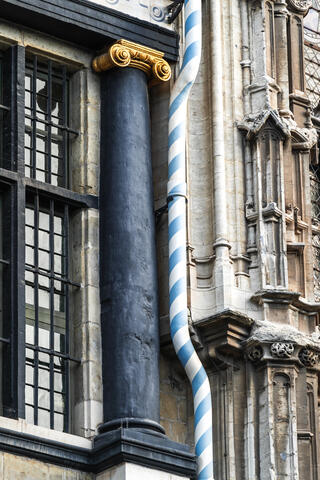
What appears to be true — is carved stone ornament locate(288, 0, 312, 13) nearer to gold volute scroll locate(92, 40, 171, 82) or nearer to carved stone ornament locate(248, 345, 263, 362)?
gold volute scroll locate(92, 40, 171, 82)

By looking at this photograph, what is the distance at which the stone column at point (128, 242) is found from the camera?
2938cm

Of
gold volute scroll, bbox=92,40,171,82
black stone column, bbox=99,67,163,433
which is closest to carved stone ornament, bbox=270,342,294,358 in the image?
black stone column, bbox=99,67,163,433

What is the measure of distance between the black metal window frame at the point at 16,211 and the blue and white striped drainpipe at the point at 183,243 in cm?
102

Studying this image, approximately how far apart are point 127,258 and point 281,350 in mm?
2108

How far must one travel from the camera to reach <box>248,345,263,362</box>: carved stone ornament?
2984cm

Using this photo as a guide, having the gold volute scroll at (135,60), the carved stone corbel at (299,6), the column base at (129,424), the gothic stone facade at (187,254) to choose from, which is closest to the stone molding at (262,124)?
the gothic stone facade at (187,254)

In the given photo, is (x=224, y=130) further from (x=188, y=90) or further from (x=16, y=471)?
(x=16, y=471)

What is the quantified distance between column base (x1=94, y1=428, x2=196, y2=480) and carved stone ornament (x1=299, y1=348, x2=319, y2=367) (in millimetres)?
1994

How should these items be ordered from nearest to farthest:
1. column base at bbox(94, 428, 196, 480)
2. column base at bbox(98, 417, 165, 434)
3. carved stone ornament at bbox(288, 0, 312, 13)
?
column base at bbox(94, 428, 196, 480) < column base at bbox(98, 417, 165, 434) < carved stone ornament at bbox(288, 0, 312, 13)

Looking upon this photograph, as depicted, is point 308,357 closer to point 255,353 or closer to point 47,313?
point 255,353

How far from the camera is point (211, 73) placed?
31609 millimetres

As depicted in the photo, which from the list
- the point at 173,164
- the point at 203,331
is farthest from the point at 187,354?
the point at 173,164

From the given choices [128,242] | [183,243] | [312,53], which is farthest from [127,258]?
[312,53]

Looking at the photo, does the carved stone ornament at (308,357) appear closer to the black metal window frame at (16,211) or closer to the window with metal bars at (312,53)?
the black metal window frame at (16,211)
